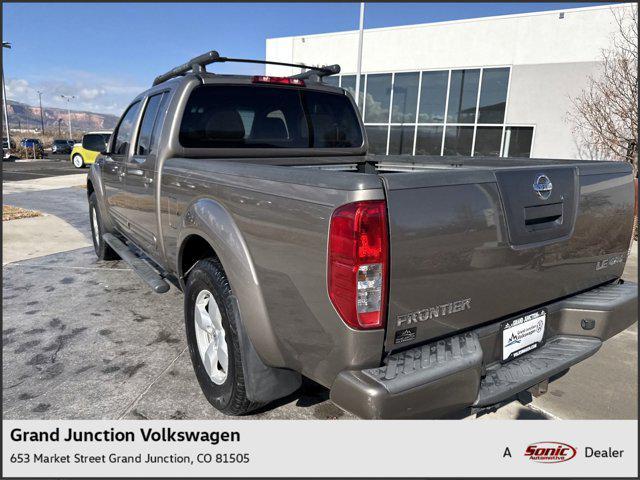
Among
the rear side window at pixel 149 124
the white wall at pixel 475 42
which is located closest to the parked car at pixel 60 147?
the white wall at pixel 475 42

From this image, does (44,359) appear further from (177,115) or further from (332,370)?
(332,370)

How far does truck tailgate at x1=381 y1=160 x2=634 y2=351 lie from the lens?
1.71m

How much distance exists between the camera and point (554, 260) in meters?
2.21

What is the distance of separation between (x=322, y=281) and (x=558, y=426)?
188 centimetres

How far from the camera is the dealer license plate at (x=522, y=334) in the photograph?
7.04ft

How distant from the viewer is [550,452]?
2.43 metres

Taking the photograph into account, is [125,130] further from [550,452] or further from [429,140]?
[429,140]

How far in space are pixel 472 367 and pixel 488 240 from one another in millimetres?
540

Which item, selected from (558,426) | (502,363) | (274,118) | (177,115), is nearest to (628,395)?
(558,426)

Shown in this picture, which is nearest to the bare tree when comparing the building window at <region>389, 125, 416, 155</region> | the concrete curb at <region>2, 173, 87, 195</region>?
the building window at <region>389, 125, 416, 155</region>

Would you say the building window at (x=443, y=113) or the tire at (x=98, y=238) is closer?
the tire at (x=98, y=238)

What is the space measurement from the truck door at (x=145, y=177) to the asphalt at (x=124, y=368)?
0.75 metres

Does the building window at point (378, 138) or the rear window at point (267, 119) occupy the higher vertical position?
the building window at point (378, 138)

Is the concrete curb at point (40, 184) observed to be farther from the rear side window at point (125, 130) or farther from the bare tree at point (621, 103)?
the bare tree at point (621, 103)
